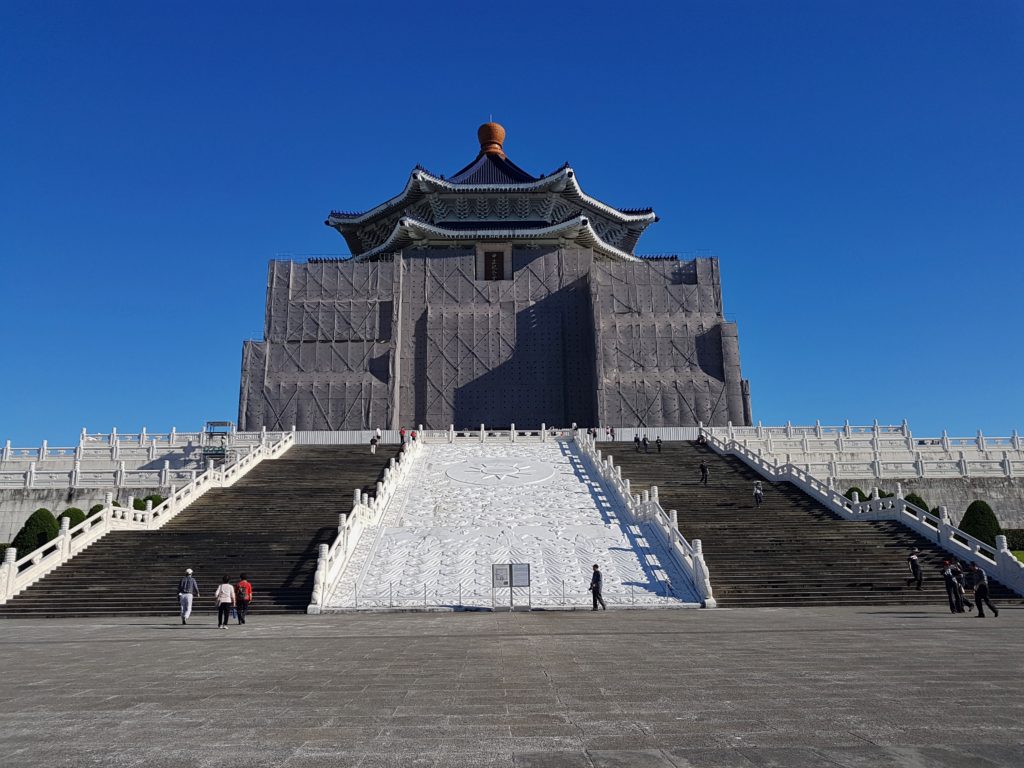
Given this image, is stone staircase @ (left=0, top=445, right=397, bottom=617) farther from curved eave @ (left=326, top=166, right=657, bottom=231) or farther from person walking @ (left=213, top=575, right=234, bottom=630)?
curved eave @ (left=326, top=166, right=657, bottom=231)

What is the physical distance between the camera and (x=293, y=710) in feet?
19.1

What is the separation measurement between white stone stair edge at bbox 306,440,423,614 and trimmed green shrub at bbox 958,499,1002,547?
17311 millimetres

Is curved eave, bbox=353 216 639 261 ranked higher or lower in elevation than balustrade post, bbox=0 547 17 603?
higher

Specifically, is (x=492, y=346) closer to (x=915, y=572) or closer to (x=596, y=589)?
(x=596, y=589)

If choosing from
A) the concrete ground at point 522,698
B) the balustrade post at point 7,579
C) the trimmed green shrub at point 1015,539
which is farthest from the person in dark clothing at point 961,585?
the balustrade post at point 7,579

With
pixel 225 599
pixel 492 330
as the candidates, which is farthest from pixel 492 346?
pixel 225 599

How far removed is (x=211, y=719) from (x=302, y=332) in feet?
135

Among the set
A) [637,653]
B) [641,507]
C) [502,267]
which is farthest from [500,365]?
[637,653]

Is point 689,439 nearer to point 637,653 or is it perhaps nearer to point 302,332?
point 302,332

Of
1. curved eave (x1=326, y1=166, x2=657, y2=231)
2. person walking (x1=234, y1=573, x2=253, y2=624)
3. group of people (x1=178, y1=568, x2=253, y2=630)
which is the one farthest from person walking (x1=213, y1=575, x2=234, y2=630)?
curved eave (x1=326, y1=166, x2=657, y2=231)

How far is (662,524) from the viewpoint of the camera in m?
19.3

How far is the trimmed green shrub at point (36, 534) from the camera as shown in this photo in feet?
68.6

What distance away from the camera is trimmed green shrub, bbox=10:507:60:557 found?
2091cm

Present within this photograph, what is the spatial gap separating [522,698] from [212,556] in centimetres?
1411
